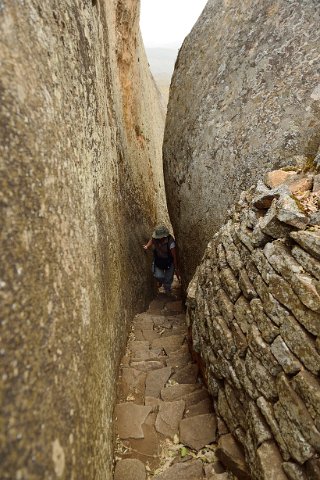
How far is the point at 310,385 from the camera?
3273 millimetres

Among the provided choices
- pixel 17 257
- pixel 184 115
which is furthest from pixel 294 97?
pixel 17 257

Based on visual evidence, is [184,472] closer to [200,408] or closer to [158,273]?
[200,408]

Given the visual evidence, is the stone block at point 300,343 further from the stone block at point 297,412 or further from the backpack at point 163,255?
the backpack at point 163,255

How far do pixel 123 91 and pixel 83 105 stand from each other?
6.11 metres

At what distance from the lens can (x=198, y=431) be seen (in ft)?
15.5

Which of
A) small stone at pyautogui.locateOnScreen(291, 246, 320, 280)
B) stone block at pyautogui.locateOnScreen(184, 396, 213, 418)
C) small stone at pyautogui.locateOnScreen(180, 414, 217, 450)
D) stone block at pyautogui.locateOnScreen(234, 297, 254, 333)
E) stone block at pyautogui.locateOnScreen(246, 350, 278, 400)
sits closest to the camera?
small stone at pyautogui.locateOnScreen(291, 246, 320, 280)

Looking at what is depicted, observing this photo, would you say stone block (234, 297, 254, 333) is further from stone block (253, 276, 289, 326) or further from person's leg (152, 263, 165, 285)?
person's leg (152, 263, 165, 285)

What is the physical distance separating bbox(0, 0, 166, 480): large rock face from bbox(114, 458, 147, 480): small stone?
10.2 inches

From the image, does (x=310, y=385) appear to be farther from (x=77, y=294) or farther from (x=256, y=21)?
(x=256, y=21)

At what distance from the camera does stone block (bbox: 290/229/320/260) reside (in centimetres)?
360

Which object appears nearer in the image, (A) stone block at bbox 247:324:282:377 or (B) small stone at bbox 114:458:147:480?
(A) stone block at bbox 247:324:282:377

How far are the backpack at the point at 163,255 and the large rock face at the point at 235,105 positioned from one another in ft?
1.49

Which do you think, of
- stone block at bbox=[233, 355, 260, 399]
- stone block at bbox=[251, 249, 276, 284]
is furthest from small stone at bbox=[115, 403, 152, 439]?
stone block at bbox=[251, 249, 276, 284]

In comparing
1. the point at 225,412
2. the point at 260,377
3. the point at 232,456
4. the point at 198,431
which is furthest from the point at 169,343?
the point at 260,377
